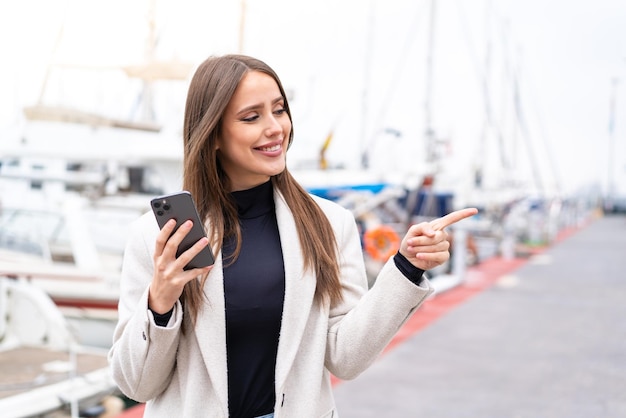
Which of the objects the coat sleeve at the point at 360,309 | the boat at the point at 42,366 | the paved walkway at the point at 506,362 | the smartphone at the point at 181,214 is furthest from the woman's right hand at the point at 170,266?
the paved walkway at the point at 506,362

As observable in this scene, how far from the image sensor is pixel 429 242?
1375 millimetres

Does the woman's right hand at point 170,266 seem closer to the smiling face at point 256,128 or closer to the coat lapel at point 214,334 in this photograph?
the coat lapel at point 214,334

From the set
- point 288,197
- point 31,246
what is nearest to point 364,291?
point 288,197

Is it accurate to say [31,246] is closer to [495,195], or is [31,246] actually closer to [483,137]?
[495,195]

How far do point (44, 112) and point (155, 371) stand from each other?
669cm

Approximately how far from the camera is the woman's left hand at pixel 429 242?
4.50ft

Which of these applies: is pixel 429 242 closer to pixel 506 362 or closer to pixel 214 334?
pixel 214 334

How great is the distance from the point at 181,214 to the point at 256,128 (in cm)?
32

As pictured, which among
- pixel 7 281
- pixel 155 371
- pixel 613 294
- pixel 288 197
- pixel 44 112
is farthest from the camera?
pixel 613 294

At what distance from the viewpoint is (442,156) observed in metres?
13.4

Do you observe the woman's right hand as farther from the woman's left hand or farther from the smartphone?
the woman's left hand

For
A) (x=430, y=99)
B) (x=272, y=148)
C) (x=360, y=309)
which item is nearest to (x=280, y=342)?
(x=360, y=309)

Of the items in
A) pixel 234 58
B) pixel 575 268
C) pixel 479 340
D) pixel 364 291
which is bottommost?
pixel 575 268

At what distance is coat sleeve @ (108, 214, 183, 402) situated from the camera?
133 centimetres
